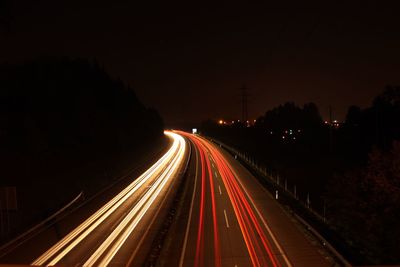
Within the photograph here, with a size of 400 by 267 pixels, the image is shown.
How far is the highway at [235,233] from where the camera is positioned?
19.0m

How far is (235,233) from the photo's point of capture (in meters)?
23.5

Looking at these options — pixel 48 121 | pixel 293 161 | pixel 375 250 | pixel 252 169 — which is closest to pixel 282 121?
pixel 293 161

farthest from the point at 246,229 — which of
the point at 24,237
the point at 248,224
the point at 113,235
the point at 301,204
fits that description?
the point at 24,237

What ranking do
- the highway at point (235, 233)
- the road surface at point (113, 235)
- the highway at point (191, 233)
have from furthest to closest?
the highway at point (235, 233), the highway at point (191, 233), the road surface at point (113, 235)

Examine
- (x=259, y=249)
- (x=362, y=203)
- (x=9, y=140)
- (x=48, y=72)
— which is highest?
(x=48, y=72)

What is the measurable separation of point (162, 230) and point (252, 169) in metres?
28.9

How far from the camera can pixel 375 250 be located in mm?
18891

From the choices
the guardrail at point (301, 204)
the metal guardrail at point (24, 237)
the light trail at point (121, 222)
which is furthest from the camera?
the metal guardrail at point (24, 237)

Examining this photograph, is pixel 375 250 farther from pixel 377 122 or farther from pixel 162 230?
pixel 377 122

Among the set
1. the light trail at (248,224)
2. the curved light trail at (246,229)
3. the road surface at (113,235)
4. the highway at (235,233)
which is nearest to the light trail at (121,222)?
the road surface at (113,235)

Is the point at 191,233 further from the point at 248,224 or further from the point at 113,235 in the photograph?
the point at 113,235

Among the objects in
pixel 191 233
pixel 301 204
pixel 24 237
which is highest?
pixel 301 204

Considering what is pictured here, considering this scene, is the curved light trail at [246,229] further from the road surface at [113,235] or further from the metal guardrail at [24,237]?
the metal guardrail at [24,237]

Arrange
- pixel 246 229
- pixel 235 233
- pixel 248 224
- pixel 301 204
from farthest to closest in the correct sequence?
pixel 301 204 < pixel 248 224 < pixel 246 229 < pixel 235 233
